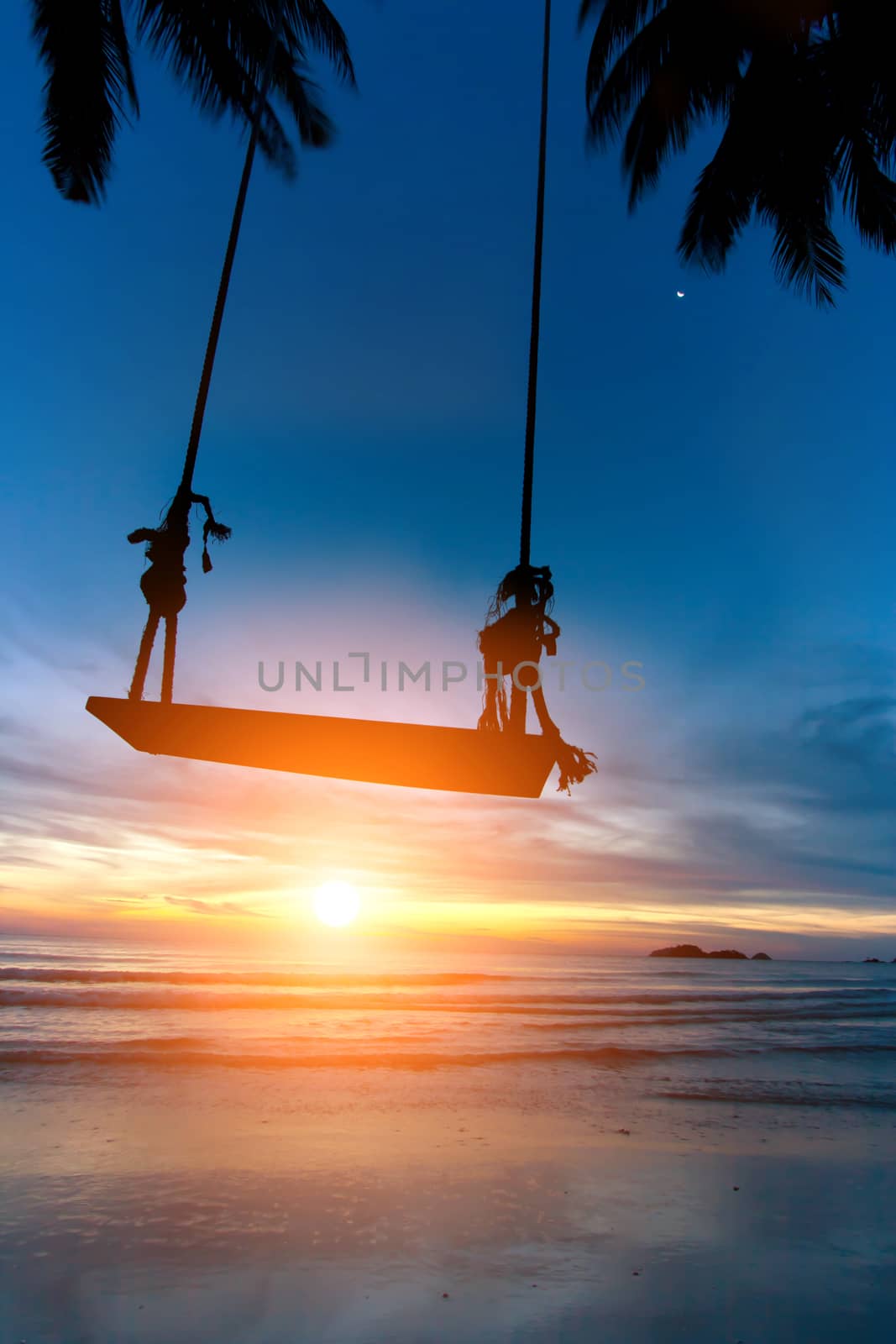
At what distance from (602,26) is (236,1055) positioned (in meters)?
11.9

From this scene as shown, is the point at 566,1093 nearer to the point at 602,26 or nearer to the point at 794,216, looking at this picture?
the point at 794,216

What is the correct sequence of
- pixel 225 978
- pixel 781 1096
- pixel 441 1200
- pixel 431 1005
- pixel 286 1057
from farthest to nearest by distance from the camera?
1. pixel 225 978
2. pixel 431 1005
3. pixel 286 1057
4. pixel 781 1096
5. pixel 441 1200

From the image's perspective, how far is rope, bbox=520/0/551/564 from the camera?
3.84 metres

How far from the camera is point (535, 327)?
4.17 meters

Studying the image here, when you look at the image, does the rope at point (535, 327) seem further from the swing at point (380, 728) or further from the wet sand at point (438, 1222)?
the wet sand at point (438, 1222)

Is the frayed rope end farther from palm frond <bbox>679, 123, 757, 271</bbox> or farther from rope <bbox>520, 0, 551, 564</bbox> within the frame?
palm frond <bbox>679, 123, 757, 271</bbox>

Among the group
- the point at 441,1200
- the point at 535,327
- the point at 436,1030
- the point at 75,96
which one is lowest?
the point at 436,1030

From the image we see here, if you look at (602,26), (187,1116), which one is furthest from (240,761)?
(602,26)

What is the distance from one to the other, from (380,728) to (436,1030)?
24.5 feet

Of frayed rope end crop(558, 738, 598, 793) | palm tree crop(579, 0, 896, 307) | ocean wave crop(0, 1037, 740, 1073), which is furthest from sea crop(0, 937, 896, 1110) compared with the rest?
palm tree crop(579, 0, 896, 307)

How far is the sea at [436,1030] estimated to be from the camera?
23.0 feet

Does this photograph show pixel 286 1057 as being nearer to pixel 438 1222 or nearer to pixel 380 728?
pixel 438 1222

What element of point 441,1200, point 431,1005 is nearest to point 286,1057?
point 441,1200

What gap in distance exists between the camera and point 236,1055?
7.50 meters
